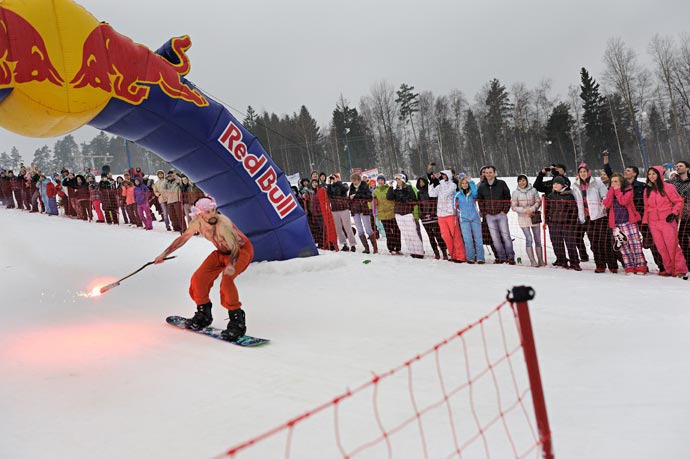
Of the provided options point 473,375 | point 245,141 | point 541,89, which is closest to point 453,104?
point 541,89

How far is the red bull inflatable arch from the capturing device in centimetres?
562

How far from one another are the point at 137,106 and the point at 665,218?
25.3 feet

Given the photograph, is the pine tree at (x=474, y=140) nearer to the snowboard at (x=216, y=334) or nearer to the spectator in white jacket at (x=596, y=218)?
the spectator in white jacket at (x=596, y=218)

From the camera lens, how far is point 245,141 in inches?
337

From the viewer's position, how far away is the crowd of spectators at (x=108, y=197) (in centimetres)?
1337

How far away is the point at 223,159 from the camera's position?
8.27 meters

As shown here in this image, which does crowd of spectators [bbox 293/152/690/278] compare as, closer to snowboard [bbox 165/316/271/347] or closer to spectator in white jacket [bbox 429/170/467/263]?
spectator in white jacket [bbox 429/170/467/263]

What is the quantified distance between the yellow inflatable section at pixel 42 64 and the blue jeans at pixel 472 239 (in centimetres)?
641

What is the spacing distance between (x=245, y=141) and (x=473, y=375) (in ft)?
19.1

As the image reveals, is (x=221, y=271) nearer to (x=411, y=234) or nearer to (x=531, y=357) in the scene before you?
(x=531, y=357)

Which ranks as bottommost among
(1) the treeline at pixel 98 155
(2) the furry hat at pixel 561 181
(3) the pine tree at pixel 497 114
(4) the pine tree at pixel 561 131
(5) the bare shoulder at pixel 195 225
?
(2) the furry hat at pixel 561 181

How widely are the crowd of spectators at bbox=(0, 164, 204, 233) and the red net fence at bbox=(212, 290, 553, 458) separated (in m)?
9.94

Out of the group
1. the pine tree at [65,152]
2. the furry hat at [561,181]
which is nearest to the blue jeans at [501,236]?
the furry hat at [561,181]

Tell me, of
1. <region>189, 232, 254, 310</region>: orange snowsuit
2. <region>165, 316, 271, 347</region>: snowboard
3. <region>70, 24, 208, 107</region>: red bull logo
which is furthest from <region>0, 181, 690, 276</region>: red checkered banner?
<region>165, 316, 271, 347</region>: snowboard
